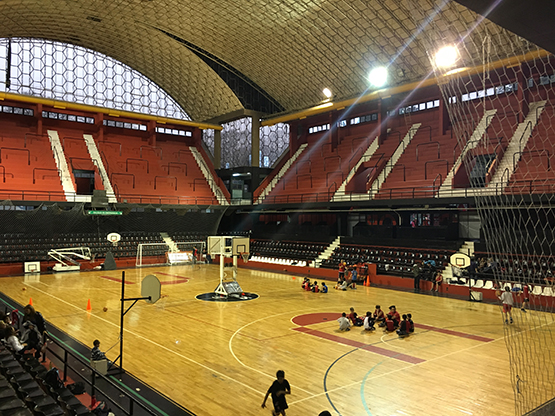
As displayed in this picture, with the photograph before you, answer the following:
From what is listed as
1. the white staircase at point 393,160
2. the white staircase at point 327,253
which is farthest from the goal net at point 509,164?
the white staircase at point 327,253

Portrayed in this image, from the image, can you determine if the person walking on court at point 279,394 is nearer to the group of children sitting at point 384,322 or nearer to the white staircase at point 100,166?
the group of children sitting at point 384,322

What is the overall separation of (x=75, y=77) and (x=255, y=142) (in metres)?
17.7

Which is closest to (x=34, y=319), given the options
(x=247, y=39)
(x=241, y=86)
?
(x=247, y=39)

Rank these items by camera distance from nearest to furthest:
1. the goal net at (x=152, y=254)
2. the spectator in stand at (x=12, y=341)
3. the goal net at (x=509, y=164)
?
the goal net at (x=509, y=164) < the spectator in stand at (x=12, y=341) < the goal net at (x=152, y=254)

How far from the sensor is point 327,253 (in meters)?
31.8

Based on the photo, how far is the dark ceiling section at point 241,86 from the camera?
40469mm

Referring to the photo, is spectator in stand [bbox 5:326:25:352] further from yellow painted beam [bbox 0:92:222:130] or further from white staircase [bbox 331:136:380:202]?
yellow painted beam [bbox 0:92:222:130]

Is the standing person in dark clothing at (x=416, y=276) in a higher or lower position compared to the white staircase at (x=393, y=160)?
lower

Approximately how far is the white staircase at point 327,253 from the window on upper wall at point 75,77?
2460cm

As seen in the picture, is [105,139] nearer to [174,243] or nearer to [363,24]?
[174,243]

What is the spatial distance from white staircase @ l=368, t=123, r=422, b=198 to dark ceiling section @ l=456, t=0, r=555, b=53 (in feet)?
89.7

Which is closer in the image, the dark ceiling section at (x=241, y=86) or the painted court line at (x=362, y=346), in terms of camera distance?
the painted court line at (x=362, y=346)

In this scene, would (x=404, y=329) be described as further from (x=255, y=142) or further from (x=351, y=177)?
(x=255, y=142)

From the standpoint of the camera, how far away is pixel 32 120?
37781mm
